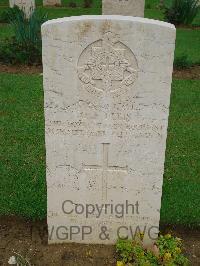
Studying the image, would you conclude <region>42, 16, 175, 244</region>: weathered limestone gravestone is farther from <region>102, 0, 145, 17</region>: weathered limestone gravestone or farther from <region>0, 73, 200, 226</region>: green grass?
<region>102, 0, 145, 17</region>: weathered limestone gravestone

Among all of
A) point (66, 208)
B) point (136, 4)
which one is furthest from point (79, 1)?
point (66, 208)

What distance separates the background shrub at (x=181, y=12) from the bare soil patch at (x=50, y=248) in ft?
34.2

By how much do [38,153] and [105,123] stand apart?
2.35 meters

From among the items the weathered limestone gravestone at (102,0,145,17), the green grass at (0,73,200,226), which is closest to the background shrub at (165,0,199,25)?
the weathered limestone gravestone at (102,0,145,17)

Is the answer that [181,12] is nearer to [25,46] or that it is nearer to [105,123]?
[25,46]

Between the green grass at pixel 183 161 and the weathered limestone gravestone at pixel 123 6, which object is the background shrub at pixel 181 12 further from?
the green grass at pixel 183 161

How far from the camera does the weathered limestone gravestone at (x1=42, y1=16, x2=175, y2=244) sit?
118 inches

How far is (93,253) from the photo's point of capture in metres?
3.69

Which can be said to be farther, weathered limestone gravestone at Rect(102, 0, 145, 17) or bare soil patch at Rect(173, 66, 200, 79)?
weathered limestone gravestone at Rect(102, 0, 145, 17)

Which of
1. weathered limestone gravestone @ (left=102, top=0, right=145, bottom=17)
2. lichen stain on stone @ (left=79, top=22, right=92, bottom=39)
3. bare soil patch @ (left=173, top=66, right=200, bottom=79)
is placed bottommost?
bare soil patch @ (left=173, top=66, right=200, bottom=79)

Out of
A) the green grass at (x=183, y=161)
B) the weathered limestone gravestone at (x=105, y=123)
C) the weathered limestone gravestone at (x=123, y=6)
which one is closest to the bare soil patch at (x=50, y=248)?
the weathered limestone gravestone at (x=105, y=123)

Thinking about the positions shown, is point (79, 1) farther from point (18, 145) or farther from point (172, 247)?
point (172, 247)

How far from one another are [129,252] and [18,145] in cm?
256

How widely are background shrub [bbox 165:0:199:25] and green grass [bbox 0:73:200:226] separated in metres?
5.79
